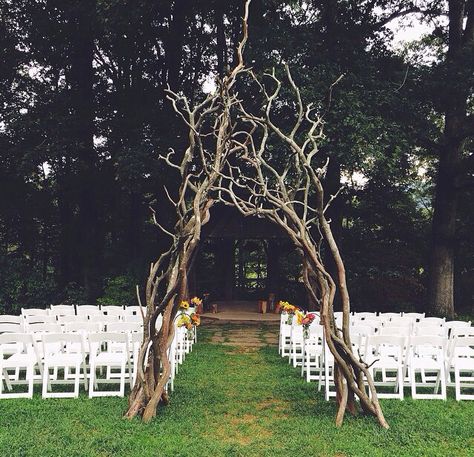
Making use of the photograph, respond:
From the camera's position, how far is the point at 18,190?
21.2 metres

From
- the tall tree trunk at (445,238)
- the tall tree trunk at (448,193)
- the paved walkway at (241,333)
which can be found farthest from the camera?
the tall tree trunk at (445,238)

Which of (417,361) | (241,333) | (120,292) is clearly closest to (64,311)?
(241,333)

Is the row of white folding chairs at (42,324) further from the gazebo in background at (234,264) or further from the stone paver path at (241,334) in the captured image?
the gazebo in background at (234,264)

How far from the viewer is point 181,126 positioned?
720 inches

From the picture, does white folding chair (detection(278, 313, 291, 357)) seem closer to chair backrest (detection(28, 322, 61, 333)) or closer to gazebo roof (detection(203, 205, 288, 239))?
chair backrest (detection(28, 322, 61, 333))

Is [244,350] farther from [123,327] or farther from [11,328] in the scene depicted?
[11,328]

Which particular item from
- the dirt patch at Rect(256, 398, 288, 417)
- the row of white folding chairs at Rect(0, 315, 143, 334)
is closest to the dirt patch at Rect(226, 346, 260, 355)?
the row of white folding chairs at Rect(0, 315, 143, 334)

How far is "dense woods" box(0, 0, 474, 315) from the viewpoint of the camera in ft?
51.7

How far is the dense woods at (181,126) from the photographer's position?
A: 15766 millimetres

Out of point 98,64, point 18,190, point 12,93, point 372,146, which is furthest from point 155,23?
point 372,146

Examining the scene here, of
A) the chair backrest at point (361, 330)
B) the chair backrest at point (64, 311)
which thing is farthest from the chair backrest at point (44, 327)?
the chair backrest at point (361, 330)

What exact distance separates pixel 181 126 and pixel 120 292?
5884mm

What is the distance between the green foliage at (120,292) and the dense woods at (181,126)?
7cm

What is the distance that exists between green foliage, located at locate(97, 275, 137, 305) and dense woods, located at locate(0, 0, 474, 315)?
0.07 m
